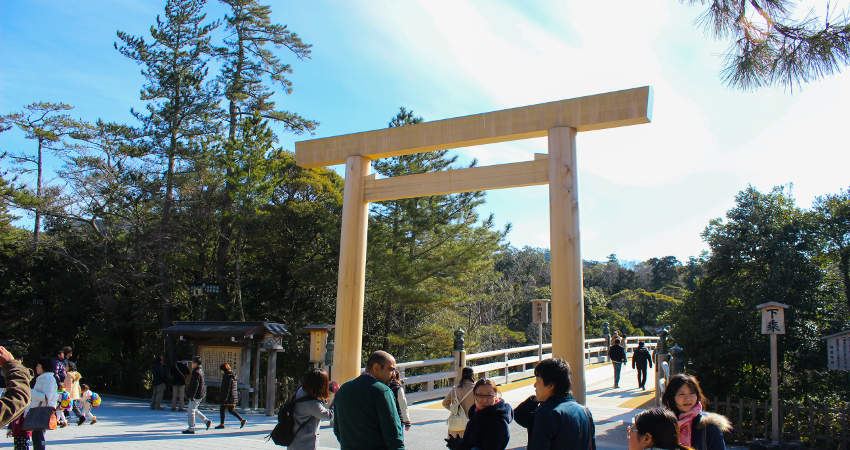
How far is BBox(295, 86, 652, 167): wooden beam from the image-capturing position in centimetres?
823

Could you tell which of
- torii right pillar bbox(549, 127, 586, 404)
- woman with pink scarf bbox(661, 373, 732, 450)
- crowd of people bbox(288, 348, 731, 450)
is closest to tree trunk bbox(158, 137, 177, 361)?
torii right pillar bbox(549, 127, 586, 404)

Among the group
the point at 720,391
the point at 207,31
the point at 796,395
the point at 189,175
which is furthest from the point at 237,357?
the point at 207,31

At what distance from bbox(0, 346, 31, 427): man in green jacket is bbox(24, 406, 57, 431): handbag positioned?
2812 millimetres

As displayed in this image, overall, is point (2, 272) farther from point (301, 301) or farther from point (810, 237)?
point (810, 237)

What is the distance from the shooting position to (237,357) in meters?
13.9

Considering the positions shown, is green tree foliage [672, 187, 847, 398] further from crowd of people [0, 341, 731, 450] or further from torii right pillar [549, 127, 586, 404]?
crowd of people [0, 341, 731, 450]

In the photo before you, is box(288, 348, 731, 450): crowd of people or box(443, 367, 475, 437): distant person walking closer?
box(288, 348, 731, 450): crowd of people

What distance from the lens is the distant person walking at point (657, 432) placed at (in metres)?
2.89

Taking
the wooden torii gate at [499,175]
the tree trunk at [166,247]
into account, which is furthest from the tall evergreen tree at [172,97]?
the wooden torii gate at [499,175]

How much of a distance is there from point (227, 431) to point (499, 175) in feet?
20.2

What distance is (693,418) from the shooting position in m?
3.85

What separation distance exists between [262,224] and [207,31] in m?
7.36

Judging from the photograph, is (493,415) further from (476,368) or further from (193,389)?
(476,368)

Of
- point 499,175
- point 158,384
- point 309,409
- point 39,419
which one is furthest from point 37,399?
point 158,384
